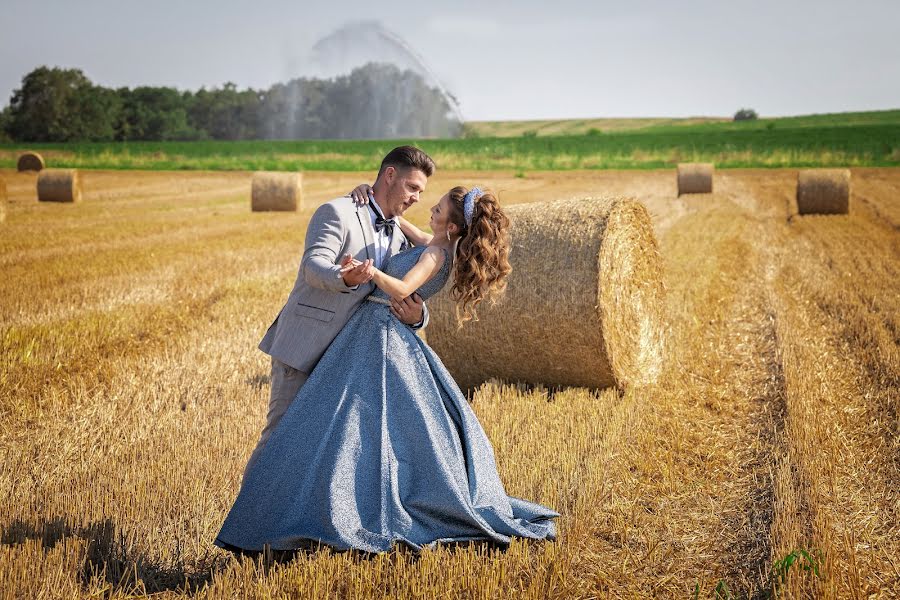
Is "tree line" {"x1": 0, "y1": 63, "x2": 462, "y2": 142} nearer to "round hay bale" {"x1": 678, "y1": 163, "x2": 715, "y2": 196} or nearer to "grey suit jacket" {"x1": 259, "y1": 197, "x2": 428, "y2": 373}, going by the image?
"round hay bale" {"x1": 678, "y1": 163, "x2": 715, "y2": 196}

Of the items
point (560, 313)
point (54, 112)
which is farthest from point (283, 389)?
point (54, 112)

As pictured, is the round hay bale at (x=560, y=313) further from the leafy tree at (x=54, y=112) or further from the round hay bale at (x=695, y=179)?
the leafy tree at (x=54, y=112)

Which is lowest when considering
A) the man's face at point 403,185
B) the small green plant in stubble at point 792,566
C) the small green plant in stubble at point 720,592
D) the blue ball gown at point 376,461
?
the small green plant in stubble at point 720,592

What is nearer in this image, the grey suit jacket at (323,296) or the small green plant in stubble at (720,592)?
the small green plant in stubble at (720,592)

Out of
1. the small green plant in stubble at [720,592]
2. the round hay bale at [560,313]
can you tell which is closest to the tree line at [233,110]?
the round hay bale at [560,313]

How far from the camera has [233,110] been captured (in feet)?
288

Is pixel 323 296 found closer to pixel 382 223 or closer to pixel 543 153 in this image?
pixel 382 223

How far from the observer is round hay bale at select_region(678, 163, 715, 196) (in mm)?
24636

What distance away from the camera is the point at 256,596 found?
3482 mm

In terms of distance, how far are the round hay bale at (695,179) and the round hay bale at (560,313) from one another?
1824 cm

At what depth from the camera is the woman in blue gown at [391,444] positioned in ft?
12.4

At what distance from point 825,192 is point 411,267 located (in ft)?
57.2

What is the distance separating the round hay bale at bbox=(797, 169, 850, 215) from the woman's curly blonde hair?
17.2 meters

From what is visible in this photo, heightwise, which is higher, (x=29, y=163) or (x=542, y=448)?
(x=29, y=163)
